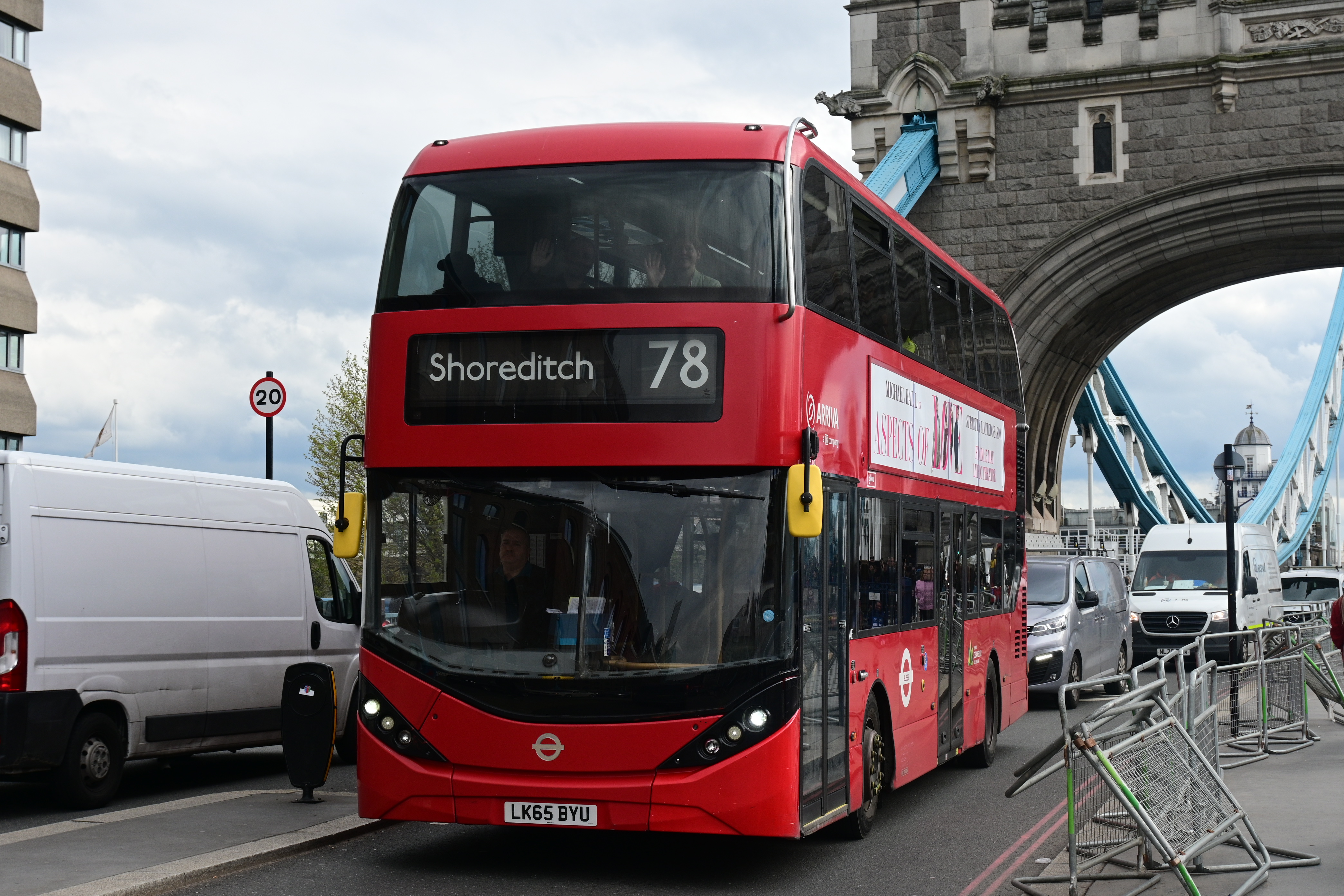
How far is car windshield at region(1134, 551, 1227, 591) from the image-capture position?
82.9 feet

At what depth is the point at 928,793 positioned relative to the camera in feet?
35.1

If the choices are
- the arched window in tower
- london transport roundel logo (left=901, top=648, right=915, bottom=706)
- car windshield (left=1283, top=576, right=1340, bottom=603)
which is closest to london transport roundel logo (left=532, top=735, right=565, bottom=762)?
london transport roundel logo (left=901, top=648, right=915, bottom=706)

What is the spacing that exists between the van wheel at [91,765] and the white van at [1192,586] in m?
17.4

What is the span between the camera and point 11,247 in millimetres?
43125

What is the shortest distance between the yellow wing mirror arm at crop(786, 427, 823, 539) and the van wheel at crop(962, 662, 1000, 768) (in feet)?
16.8

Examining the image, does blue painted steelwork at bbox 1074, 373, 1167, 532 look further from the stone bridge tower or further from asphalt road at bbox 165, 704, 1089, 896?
asphalt road at bbox 165, 704, 1089, 896

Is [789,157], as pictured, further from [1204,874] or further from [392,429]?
[1204,874]

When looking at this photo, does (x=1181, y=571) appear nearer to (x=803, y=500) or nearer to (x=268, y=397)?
(x=268, y=397)

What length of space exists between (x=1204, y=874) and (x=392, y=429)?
168 inches

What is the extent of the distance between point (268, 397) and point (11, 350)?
100 ft

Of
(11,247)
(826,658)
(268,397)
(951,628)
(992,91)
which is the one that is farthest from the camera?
(11,247)

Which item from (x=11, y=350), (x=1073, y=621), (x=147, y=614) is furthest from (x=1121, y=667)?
(x=11, y=350)

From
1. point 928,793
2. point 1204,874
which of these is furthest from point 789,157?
point 928,793

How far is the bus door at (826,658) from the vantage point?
7473 mm
